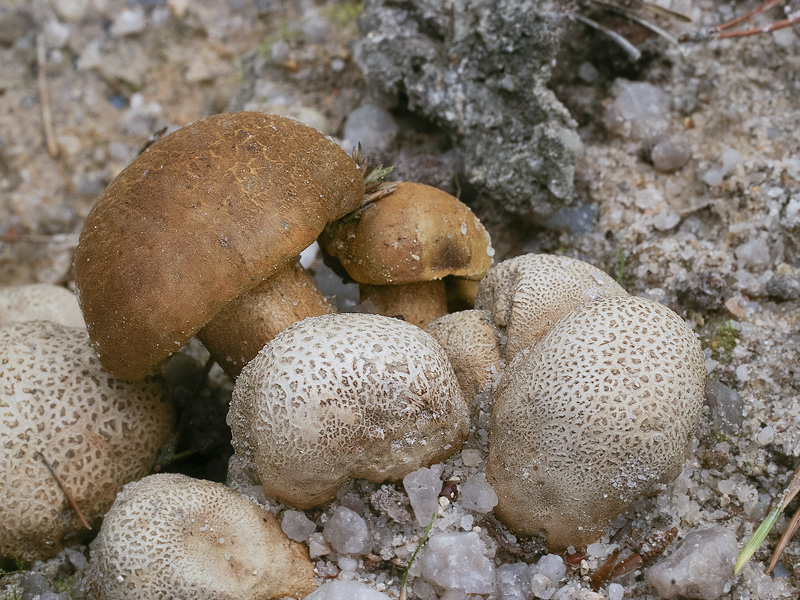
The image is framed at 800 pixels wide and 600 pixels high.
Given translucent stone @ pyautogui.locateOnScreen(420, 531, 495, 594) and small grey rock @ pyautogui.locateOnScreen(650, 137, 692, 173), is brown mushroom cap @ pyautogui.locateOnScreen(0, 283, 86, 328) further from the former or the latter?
small grey rock @ pyautogui.locateOnScreen(650, 137, 692, 173)

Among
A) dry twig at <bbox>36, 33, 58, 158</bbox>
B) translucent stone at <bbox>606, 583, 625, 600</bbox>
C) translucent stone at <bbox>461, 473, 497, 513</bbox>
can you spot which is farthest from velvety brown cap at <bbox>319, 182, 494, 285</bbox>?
dry twig at <bbox>36, 33, 58, 158</bbox>

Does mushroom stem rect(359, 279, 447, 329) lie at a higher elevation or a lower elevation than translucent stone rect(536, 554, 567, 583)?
higher

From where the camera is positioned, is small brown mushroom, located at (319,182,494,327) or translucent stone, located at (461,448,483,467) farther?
small brown mushroom, located at (319,182,494,327)

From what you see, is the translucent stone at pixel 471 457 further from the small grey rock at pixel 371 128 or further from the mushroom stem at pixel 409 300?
the small grey rock at pixel 371 128

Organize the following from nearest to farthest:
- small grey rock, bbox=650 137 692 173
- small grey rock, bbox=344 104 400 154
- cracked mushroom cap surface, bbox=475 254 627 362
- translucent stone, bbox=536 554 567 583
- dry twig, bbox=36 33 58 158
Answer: translucent stone, bbox=536 554 567 583 < cracked mushroom cap surface, bbox=475 254 627 362 < small grey rock, bbox=650 137 692 173 < small grey rock, bbox=344 104 400 154 < dry twig, bbox=36 33 58 158

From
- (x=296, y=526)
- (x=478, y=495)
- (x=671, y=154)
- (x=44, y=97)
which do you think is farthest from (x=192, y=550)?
(x=44, y=97)

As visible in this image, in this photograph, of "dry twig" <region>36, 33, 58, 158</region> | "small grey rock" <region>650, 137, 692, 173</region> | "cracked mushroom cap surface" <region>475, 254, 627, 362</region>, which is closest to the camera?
"cracked mushroom cap surface" <region>475, 254, 627, 362</region>

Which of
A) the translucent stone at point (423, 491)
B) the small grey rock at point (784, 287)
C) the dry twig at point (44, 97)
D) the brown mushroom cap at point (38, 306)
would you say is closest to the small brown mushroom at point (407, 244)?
the translucent stone at point (423, 491)

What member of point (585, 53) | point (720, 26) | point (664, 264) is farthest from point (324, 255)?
point (720, 26)
